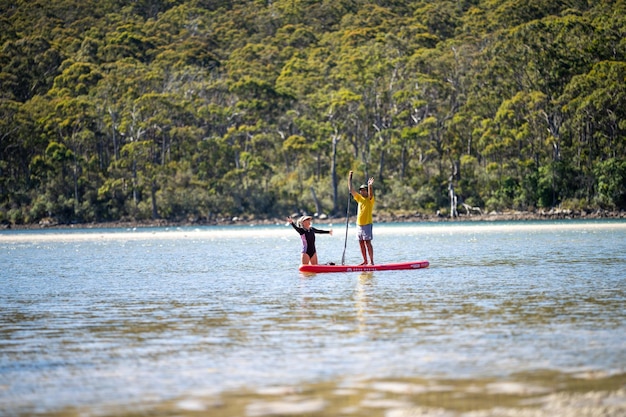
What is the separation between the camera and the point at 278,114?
96.9 m

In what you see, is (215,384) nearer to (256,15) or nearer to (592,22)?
(592,22)

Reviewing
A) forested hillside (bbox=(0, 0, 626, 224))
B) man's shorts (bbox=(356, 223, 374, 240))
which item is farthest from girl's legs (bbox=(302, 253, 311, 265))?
forested hillside (bbox=(0, 0, 626, 224))

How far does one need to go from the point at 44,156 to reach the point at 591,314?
83.4 m

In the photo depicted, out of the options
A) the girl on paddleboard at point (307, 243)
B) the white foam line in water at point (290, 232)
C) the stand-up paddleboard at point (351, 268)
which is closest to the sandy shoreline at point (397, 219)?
the white foam line in water at point (290, 232)

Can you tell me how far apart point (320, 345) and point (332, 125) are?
81689 millimetres

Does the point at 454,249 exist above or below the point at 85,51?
below

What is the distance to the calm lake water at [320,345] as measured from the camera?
7879 mm

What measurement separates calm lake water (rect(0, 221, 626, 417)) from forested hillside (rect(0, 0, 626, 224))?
59.3 m

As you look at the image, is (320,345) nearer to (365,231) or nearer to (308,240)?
(365,231)

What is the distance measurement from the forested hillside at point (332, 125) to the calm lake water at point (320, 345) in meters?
59.3

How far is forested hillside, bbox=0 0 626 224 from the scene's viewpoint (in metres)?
78.9

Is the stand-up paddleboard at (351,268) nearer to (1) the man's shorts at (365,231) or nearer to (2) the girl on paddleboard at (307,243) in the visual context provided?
(2) the girl on paddleboard at (307,243)

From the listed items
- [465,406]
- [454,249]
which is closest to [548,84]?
[454,249]

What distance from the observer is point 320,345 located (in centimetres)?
1044
